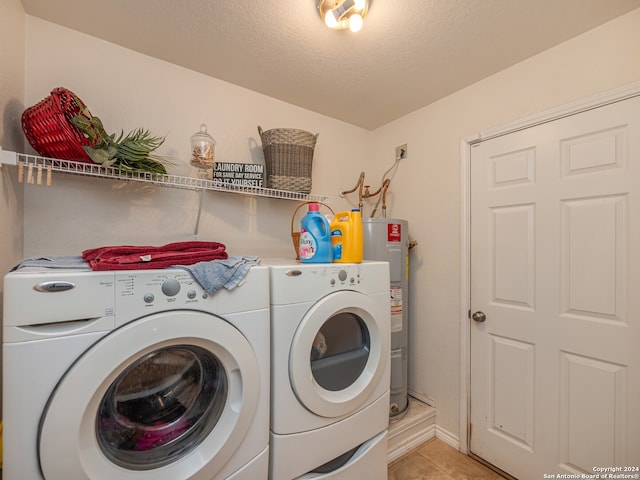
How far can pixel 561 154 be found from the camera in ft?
4.73

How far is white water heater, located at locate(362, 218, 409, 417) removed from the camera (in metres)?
1.87

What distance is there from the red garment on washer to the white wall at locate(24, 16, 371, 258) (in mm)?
581

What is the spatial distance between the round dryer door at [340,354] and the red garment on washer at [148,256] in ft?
1.54

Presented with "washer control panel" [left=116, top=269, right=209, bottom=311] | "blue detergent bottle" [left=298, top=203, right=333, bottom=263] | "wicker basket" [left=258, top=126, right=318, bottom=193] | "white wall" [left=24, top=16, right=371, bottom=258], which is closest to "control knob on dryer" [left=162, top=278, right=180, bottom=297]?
"washer control panel" [left=116, top=269, right=209, bottom=311]

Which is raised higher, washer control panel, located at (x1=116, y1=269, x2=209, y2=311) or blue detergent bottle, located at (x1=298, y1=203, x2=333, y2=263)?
blue detergent bottle, located at (x1=298, y1=203, x2=333, y2=263)

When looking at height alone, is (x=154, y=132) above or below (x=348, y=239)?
above

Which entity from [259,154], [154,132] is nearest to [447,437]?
[259,154]

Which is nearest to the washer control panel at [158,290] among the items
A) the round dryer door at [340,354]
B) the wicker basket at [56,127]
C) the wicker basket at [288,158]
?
the round dryer door at [340,354]

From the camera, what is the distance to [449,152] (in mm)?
1919

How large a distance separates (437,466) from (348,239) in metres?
1.49

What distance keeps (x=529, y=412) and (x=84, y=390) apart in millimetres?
2005

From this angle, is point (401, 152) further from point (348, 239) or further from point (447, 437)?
point (447, 437)

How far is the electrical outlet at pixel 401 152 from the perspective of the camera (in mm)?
2215

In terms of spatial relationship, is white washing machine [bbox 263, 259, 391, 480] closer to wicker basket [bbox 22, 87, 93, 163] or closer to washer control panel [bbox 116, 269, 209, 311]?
washer control panel [bbox 116, 269, 209, 311]
